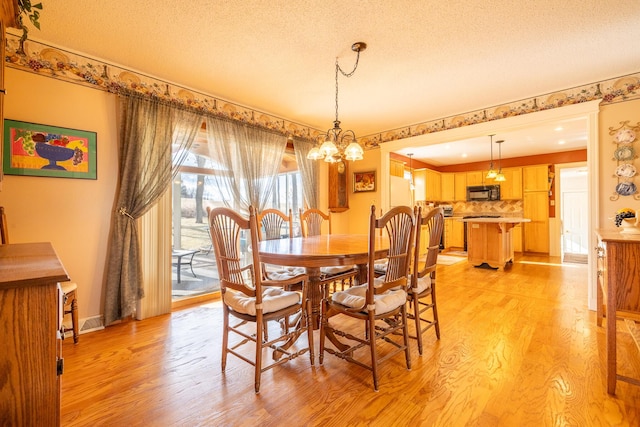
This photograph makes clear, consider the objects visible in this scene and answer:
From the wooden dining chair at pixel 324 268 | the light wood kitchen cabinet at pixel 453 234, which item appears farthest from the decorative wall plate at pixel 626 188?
the light wood kitchen cabinet at pixel 453 234

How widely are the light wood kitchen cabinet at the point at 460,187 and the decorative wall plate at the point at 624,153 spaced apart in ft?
16.1

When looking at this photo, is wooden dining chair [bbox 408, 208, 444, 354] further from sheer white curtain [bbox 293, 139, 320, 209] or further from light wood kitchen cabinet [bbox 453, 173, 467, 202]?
light wood kitchen cabinet [bbox 453, 173, 467, 202]

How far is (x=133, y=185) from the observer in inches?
109

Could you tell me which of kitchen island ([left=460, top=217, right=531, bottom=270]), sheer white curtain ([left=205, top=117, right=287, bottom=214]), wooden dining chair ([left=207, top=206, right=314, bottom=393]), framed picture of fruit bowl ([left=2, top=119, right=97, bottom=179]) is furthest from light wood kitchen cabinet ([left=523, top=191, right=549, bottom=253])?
framed picture of fruit bowl ([left=2, top=119, right=97, bottom=179])

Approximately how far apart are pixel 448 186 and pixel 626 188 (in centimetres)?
522

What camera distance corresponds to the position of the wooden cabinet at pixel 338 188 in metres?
4.92

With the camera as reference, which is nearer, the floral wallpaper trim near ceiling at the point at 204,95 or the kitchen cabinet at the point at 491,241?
the floral wallpaper trim near ceiling at the point at 204,95

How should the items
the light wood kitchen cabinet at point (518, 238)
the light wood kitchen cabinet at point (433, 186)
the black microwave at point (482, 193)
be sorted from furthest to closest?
1. the light wood kitchen cabinet at point (433, 186)
2. the black microwave at point (482, 193)
3. the light wood kitchen cabinet at point (518, 238)

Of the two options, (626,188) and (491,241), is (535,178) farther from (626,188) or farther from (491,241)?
(626,188)

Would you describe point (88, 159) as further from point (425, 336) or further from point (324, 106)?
point (425, 336)

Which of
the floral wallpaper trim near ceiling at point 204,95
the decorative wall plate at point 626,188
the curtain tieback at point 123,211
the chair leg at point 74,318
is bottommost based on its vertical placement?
the chair leg at point 74,318

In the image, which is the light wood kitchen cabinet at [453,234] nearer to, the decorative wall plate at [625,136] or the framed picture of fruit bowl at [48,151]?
the decorative wall plate at [625,136]

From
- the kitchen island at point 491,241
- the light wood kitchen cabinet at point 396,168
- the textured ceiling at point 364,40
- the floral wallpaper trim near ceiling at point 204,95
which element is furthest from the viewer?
the light wood kitchen cabinet at point 396,168

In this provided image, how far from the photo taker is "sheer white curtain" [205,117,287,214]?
3453 mm
